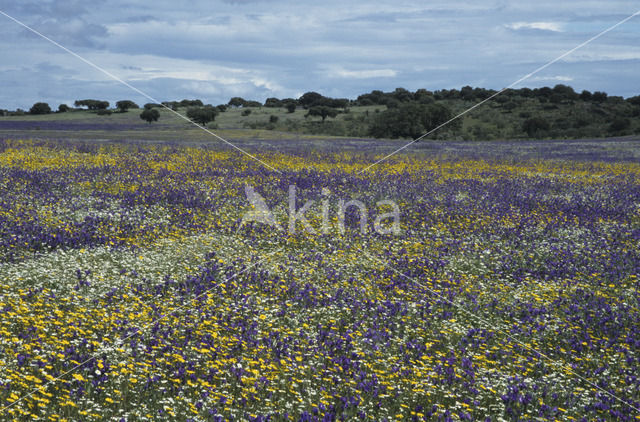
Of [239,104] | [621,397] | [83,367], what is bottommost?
[621,397]

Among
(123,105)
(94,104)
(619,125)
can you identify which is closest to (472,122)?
(619,125)

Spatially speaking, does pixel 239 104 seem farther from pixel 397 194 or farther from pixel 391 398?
pixel 391 398

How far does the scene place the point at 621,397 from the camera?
5.55m

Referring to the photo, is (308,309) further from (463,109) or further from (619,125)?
(463,109)

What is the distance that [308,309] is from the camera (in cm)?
725

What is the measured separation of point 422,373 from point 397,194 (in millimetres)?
11116

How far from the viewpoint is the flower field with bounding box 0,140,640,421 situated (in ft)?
16.6

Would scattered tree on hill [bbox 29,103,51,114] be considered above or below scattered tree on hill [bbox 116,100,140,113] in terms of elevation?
below

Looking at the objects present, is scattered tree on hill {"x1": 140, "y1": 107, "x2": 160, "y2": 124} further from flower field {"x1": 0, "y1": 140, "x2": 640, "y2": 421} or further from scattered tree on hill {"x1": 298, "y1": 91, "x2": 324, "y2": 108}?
flower field {"x1": 0, "y1": 140, "x2": 640, "y2": 421}

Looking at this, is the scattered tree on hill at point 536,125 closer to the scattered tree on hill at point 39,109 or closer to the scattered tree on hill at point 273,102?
the scattered tree on hill at point 273,102

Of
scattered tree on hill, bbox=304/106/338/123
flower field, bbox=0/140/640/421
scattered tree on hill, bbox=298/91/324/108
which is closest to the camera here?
flower field, bbox=0/140/640/421

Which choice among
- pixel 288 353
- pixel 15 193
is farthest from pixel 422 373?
pixel 15 193

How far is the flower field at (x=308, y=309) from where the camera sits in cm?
507

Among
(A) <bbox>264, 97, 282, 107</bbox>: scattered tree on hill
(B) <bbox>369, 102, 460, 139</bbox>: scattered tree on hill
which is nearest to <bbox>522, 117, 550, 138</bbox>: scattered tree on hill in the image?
(B) <bbox>369, 102, 460, 139</bbox>: scattered tree on hill
